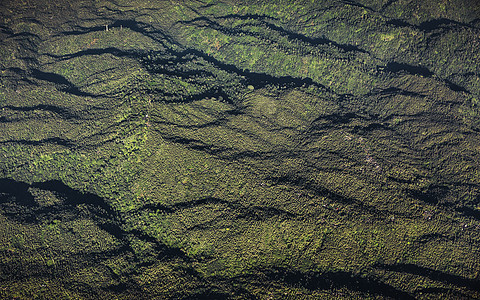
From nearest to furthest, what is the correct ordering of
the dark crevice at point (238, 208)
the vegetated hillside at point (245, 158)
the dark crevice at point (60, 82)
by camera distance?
the vegetated hillside at point (245, 158) → the dark crevice at point (238, 208) → the dark crevice at point (60, 82)

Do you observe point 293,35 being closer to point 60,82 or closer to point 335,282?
point 60,82

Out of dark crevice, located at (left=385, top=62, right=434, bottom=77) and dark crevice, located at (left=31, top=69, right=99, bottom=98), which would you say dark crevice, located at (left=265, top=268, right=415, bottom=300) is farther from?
dark crevice, located at (left=385, top=62, right=434, bottom=77)

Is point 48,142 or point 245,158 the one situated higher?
point 245,158

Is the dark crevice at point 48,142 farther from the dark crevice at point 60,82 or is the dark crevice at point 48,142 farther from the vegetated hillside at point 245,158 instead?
the dark crevice at point 60,82

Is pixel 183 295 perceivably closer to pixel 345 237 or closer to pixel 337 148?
pixel 345 237

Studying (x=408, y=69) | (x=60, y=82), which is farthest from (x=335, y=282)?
(x=60, y=82)

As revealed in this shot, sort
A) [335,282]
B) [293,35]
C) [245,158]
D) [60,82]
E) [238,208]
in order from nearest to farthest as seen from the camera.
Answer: [335,282] < [238,208] < [245,158] < [60,82] < [293,35]

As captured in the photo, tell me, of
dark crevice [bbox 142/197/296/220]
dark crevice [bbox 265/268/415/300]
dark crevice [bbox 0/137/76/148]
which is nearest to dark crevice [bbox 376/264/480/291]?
dark crevice [bbox 265/268/415/300]

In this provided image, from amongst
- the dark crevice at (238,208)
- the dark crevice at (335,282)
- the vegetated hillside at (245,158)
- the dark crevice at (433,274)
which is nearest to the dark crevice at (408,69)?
the vegetated hillside at (245,158)
